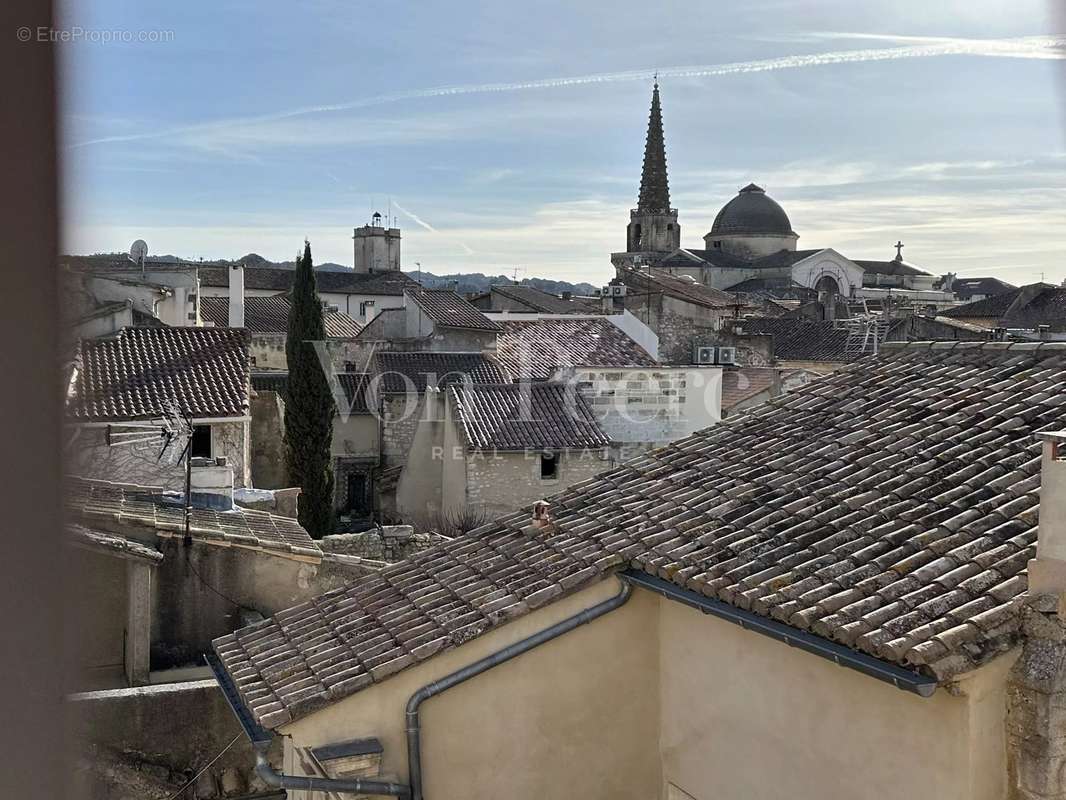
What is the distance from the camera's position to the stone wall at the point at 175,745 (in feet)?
20.6

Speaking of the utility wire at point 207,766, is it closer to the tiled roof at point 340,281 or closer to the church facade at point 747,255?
the tiled roof at point 340,281

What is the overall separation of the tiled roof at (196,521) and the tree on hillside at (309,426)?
27.2ft

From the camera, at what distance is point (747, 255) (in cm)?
6341

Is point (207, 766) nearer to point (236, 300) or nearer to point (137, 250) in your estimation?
point (137, 250)

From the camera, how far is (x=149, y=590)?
7.59m

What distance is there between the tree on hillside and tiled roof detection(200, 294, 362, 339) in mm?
10322

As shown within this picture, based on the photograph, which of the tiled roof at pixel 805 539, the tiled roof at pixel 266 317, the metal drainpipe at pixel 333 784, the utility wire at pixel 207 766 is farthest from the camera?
the tiled roof at pixel 266 317

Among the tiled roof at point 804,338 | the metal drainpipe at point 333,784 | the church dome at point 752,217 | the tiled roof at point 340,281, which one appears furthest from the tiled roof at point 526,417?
the church dome at point 752,217

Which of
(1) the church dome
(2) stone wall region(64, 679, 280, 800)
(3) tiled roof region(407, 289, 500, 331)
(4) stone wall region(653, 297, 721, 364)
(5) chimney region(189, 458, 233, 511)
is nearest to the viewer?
(2) stone wall region(64, 679, 280, 800)

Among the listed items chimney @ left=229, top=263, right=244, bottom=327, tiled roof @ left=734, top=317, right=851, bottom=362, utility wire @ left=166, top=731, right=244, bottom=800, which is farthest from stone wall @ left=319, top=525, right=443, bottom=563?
tiled roof @ left=734, top=317, right=851, bottom=362

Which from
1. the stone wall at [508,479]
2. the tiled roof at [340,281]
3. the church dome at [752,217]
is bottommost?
the stone wall at [508,479]

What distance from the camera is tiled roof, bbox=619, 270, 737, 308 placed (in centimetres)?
2992

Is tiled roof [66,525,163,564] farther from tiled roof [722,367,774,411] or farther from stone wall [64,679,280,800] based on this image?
tiled roof [722,367,774,411]

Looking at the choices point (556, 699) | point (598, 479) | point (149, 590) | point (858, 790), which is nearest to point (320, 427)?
point (149, 590)
